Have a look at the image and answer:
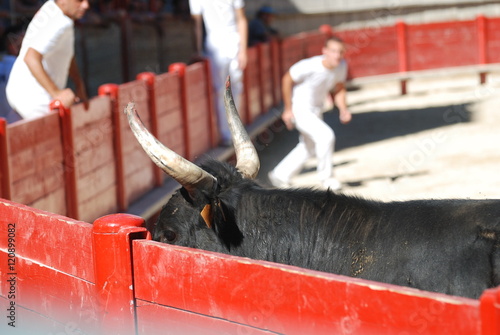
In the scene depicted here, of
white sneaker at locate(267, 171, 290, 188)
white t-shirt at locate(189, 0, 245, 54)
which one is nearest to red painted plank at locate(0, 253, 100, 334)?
white sneaker at locate(267, 171, 290, 188)

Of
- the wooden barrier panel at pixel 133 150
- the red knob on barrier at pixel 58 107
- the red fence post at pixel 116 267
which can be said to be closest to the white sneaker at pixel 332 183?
the wooden barrier panel at pixel 133 150

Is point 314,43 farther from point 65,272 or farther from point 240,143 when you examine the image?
point 65,272

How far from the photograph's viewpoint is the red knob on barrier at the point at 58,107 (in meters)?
5.16

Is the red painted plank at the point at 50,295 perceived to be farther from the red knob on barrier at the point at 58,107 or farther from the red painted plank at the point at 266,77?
the red painted plank at the point at 266,77

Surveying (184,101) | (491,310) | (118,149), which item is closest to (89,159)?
(118,149)

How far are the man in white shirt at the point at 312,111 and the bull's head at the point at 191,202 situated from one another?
395 centimetres

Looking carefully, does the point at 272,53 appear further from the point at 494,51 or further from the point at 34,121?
the point at 34,121

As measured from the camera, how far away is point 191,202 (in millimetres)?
3041

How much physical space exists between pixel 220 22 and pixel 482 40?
8.33 m

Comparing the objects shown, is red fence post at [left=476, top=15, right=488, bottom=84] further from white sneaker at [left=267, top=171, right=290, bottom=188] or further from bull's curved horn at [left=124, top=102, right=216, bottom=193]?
bull's curved horn at [left=124, top=102, right=216, bottom=193]

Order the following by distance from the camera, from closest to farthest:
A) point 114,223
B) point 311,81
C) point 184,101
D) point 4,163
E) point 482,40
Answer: point 114,223 → point 4,163 → point 311,81 → point 184,101 → point 482,40

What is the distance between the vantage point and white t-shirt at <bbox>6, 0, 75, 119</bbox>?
513 centimetres

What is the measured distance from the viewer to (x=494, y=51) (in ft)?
48.8

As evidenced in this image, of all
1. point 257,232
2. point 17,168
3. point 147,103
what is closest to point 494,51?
point 147,103
